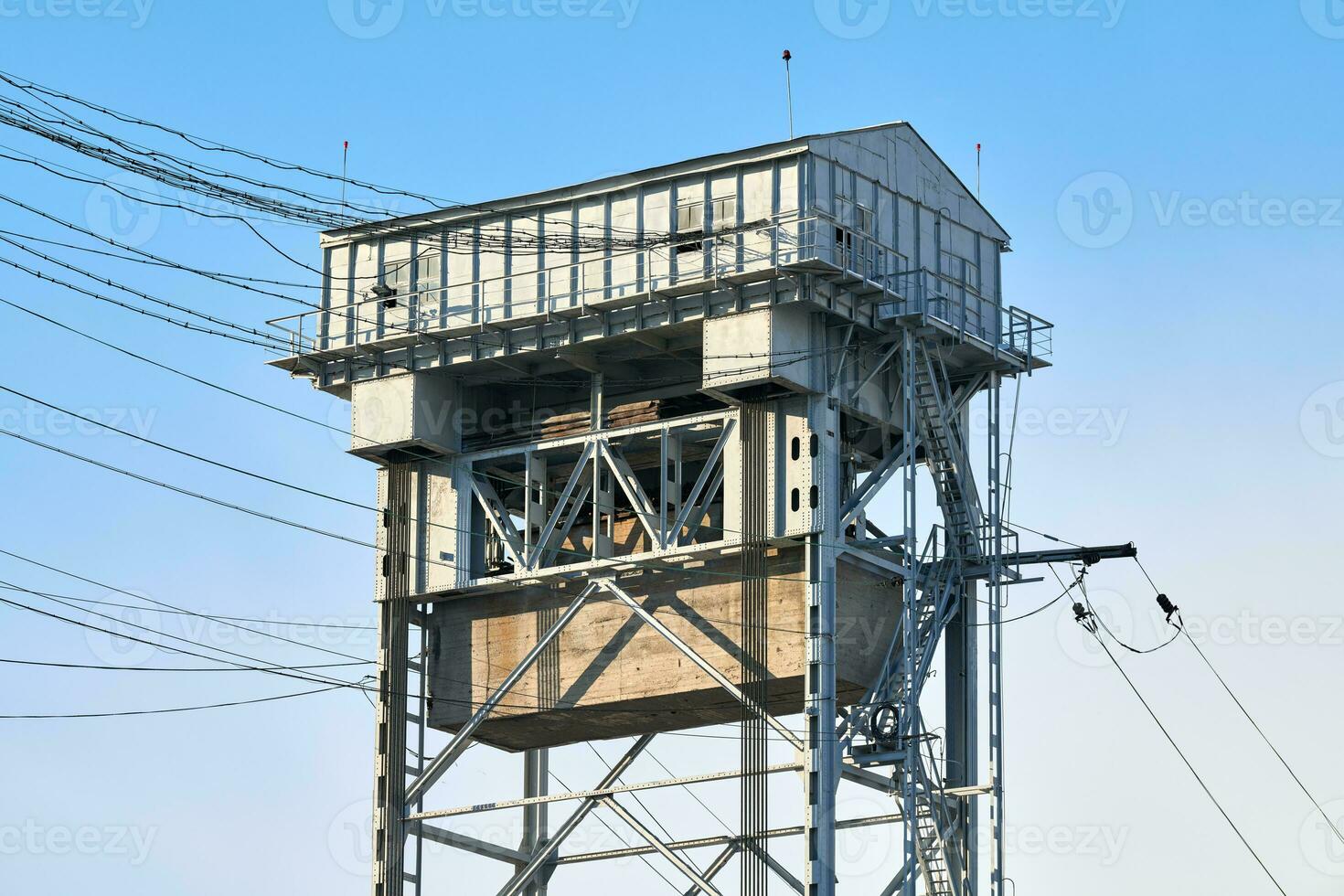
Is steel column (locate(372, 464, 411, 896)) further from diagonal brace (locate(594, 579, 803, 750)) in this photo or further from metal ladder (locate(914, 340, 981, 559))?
metal ladder (locate(914, 340, 981, 559))

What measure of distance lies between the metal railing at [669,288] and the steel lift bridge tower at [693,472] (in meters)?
0.08

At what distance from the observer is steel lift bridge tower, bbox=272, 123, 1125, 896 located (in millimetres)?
59469

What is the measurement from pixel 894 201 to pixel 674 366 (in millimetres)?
5678

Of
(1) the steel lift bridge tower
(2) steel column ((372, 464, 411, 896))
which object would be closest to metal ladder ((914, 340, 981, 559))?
(1) the steel lift bridge tower

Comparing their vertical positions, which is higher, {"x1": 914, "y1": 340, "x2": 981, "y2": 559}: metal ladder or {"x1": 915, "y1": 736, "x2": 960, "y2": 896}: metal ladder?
{"x1": 914, "y1": 340, "x2": 981, "y2": 559}: metal ladder

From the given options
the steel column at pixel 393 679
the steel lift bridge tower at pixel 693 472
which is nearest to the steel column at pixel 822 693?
the steel lift bridge tower at pixel 693 472

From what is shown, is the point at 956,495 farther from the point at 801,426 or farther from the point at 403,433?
the point at 403,433

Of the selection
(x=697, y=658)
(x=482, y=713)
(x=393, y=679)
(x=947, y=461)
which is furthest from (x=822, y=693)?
(x=393, y=679)

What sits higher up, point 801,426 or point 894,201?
point 894,201

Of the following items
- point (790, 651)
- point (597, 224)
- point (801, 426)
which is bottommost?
point (790, 651)

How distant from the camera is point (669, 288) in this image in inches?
2367

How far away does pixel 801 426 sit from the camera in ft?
196

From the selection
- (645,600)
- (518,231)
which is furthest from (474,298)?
(645,600)

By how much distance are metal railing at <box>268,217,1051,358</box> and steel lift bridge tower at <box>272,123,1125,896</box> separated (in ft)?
0.26
